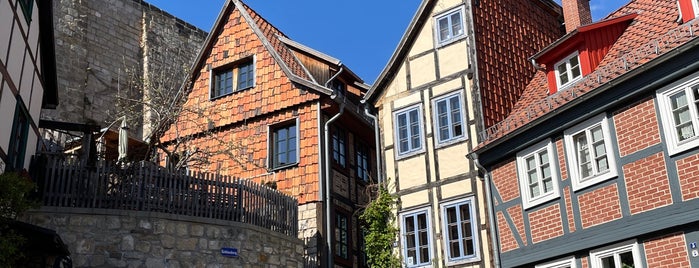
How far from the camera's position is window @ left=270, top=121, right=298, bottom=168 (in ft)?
63.0

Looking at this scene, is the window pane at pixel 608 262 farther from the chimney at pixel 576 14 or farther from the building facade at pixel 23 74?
the building facade at pixel 23 74

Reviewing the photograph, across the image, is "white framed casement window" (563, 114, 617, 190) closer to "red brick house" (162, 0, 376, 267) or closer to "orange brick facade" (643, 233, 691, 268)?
"orange brick facade" (643, 233, 691, 268)

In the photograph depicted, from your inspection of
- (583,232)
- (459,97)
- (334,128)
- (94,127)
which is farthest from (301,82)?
(583,232)

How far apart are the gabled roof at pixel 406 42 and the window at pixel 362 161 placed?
3708mm

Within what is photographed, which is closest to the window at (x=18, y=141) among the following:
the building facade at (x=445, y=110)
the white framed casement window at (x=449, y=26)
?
the building facade at (x=445, y=110)

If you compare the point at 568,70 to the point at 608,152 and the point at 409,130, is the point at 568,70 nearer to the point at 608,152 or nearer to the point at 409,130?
the point at 608,152

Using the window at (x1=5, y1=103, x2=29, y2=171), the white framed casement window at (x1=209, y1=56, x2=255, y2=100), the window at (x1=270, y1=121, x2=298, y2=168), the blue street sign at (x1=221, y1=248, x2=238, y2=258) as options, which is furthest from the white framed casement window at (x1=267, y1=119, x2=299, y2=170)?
the window at (x1=5, y1=103, x2=29, y2=171)

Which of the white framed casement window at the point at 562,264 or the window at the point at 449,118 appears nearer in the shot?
the white framed casement window at the point at 562,264

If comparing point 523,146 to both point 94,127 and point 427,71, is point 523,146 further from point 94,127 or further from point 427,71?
point 94,127

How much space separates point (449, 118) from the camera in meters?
16.0

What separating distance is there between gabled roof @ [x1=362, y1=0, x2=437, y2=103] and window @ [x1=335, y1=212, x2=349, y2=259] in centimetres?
361

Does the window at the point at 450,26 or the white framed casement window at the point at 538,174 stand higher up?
the window at the point at 450,26

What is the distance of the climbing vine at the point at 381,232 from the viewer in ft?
51.6

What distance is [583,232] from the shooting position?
1252cm
